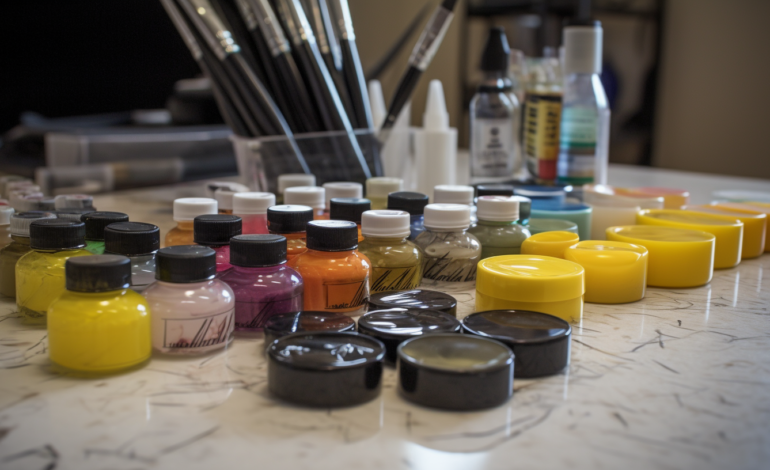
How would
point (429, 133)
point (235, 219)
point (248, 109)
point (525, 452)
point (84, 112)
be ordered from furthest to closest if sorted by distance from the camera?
point (84, 112)
point (429, 133)
point (248, 109)
point (235, 219)
point (525, 452)

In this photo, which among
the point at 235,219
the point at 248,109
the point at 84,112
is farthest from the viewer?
the point at 84,112

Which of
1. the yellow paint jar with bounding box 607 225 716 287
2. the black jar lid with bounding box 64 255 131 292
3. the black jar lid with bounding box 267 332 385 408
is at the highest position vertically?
the black jar lid with bounding box 64 255 131 292

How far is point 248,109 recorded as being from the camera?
935mm

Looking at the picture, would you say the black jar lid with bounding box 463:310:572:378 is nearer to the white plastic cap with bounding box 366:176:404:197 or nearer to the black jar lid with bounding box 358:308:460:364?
the black jar lid with bounding box 358:308:460:364

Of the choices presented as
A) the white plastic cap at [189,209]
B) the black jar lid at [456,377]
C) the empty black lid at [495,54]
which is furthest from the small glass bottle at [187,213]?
the empty black lid at [495,54]

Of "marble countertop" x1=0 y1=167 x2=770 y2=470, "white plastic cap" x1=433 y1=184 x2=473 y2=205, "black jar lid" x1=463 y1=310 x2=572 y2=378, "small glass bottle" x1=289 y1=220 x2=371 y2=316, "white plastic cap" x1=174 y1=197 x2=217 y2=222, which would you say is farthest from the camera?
"white plastic cap" x1=433 y1=184 x2=473 y2=205

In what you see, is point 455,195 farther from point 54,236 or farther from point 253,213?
point 54,236

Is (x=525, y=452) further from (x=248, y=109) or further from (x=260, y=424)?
(x=248, y=109)

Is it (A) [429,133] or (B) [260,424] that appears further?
(A) [429,133]

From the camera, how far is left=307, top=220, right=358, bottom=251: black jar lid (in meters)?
0.57

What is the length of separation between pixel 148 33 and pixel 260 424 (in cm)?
166

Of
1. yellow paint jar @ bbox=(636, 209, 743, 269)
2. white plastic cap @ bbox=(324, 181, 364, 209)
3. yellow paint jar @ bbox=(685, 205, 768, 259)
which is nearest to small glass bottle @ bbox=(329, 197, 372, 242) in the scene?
white plastic cap @ bbox=(324, 181, 364, 209)

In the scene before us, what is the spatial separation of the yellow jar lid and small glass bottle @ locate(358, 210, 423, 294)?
76 mm

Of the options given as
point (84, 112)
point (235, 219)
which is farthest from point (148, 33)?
point (235, 219)
